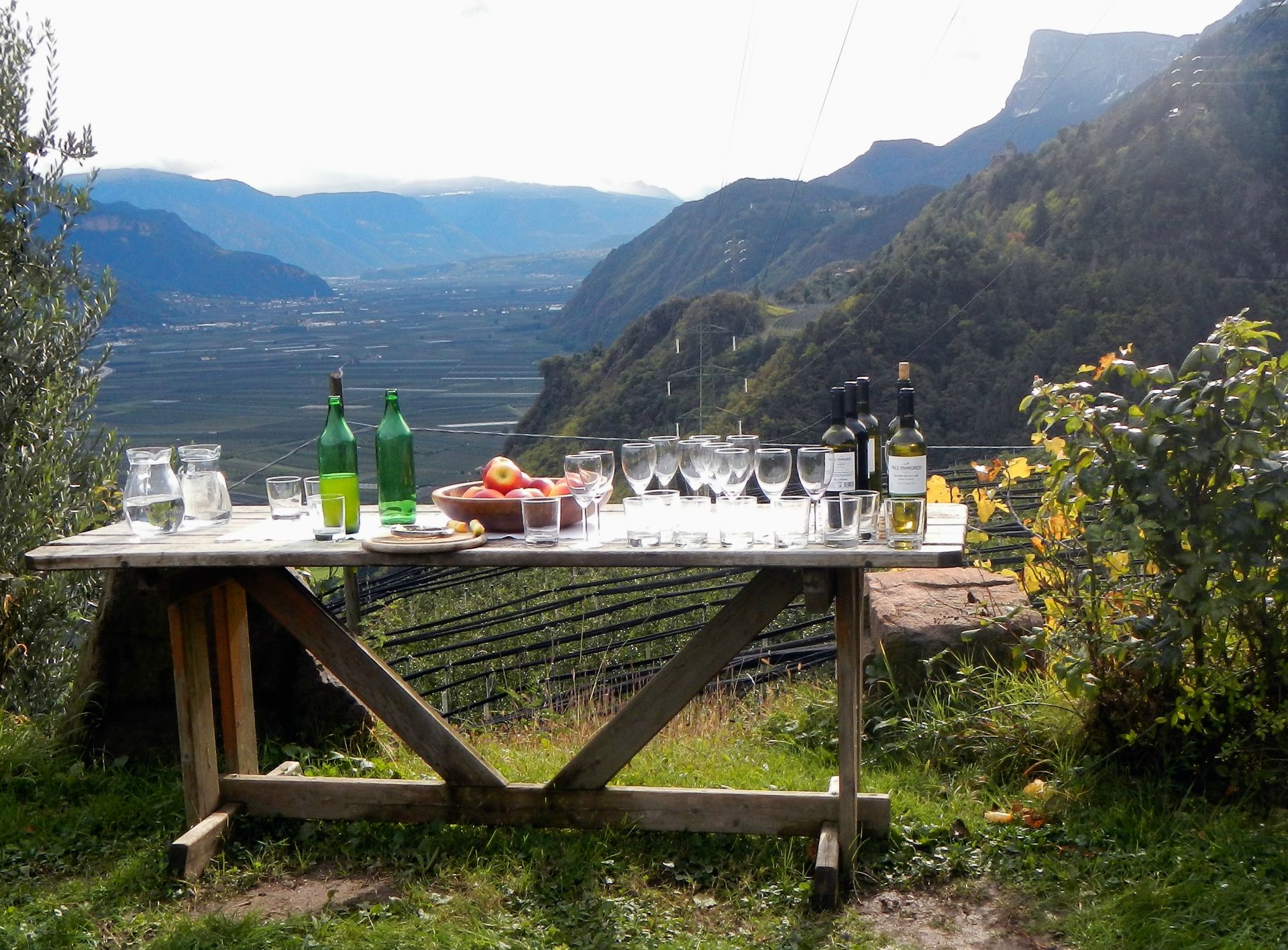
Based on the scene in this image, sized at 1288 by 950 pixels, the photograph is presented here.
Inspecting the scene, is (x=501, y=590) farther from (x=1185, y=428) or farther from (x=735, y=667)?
(x=1185, y=428)

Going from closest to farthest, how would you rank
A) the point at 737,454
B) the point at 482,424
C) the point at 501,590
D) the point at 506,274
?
1. the point at 737,454
2. the point at 501,590
3. the point at 482,424
4. the point at 506,274

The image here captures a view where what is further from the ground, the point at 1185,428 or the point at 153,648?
the point at 1185,428

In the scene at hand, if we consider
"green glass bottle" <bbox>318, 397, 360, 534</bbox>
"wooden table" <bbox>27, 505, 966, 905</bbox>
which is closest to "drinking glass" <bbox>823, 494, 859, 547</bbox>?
"wooden table" <bbox>27, 505, 966, 905</bbox>

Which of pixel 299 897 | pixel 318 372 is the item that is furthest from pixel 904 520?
pixel 318 372

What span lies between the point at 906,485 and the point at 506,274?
11895 centimetres

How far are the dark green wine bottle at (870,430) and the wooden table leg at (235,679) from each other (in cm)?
171

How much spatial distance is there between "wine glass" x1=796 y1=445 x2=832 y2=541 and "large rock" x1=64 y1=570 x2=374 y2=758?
1.93m

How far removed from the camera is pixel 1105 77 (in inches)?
2106

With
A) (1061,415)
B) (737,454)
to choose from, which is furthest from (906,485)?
(1061,415)

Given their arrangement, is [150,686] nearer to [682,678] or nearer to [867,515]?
[682,678]

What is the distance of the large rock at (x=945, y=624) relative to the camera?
146 inches

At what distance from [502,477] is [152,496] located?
0.89 m

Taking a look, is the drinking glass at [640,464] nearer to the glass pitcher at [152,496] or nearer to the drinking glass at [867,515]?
the drinking glass at [867,515]

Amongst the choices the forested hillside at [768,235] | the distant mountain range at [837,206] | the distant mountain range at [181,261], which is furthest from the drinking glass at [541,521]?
the distant mountain range at [181,261]
